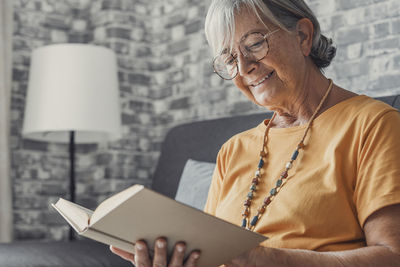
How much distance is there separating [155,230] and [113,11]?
231cm

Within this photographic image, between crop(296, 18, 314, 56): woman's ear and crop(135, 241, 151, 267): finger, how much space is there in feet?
2.18

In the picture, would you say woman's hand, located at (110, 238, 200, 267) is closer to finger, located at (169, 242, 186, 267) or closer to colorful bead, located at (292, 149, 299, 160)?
finger, located at (169, 242, 186, 267)

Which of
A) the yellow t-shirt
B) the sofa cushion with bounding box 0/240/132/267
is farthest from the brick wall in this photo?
the yellow t-shirt

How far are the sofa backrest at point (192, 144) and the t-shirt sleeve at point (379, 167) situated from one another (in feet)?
3.03

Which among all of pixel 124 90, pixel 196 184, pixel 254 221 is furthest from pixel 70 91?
pixel 254 221

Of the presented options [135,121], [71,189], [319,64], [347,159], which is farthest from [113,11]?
[347,159]

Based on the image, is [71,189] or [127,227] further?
[71,189]

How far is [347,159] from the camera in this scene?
1.15m

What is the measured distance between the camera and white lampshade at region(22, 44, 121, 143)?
254 cm

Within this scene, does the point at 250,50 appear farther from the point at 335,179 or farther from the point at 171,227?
the point at 171,227

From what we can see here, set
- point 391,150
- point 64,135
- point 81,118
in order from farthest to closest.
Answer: point 64,135, point 81,118, point 391,150

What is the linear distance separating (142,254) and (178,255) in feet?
0.21

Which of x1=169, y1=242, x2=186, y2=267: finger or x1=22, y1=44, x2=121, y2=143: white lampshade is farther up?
x1=22, y1=44, x2=121, y2=143: white lampshade

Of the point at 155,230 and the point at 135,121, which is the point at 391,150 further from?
the point at 135,121
